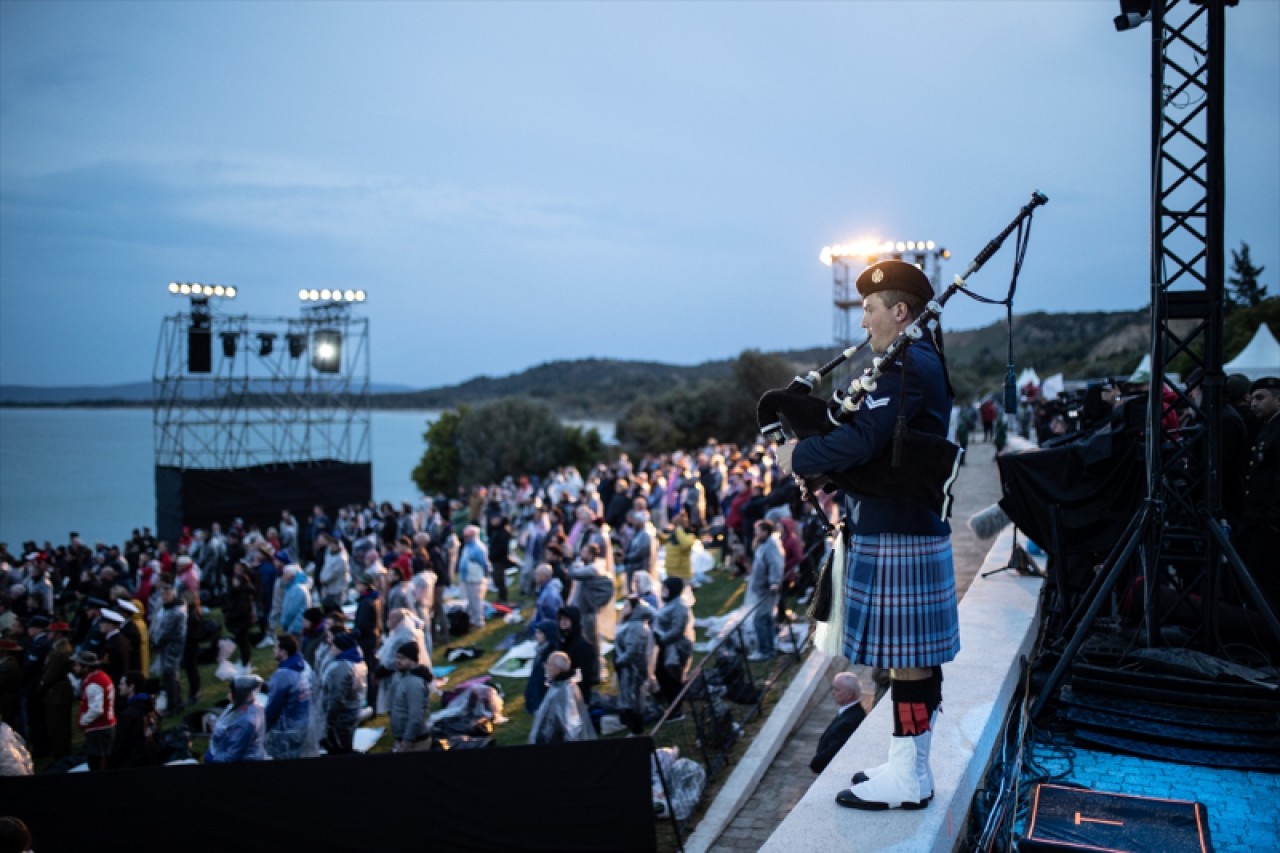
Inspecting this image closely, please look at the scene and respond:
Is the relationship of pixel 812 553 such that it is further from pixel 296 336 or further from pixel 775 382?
pixel 775 382

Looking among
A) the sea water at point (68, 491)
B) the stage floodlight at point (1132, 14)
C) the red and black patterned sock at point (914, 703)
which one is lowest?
the sea water at point (68, 491)

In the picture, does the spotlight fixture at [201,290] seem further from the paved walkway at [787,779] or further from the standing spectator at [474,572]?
the paved walkway at [787,779]

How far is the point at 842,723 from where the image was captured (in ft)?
19.6

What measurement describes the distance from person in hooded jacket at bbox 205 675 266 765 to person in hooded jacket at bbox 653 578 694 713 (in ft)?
13.4

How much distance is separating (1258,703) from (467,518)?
20.5 metres

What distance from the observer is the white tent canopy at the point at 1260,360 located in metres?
15.0

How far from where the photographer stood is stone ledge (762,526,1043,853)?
3338mm

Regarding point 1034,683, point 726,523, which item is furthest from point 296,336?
point 1034,683

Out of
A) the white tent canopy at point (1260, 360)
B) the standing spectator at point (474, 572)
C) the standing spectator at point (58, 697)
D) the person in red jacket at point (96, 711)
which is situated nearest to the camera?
the person in red jacket at point (96, 711)

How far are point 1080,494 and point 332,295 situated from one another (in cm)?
2649

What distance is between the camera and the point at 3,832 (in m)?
4.30

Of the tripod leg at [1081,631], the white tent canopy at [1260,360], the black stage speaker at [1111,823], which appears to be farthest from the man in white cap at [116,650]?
the white tent canopy at [1260,360]

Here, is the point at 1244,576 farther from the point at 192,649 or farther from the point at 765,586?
the point at 192,649

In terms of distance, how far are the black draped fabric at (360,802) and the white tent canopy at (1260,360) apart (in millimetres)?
13610
